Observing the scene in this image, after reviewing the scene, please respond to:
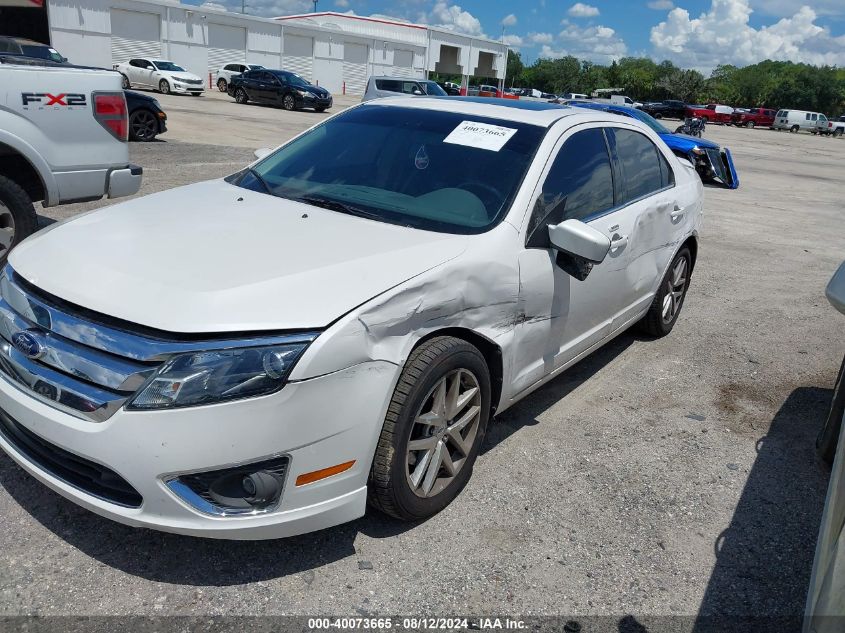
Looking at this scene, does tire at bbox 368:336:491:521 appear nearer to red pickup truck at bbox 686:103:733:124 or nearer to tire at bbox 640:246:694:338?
tire at bbox 640:246:694:338

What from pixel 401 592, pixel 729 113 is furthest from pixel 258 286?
pixel 729 113

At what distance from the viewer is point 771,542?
3.15 m

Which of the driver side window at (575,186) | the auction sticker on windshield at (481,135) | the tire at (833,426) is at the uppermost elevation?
the auction sticker on windshield at (481,135)

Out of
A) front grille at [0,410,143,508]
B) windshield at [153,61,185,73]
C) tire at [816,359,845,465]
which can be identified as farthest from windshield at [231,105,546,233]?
windshield at [153,61,185,73]

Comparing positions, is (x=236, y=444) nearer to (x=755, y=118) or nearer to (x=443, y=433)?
(x=443, y=433)

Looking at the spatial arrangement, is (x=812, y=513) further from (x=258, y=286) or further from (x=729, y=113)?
(x=729, y=113)

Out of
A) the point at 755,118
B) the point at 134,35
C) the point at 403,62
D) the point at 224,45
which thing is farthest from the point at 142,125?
the point at 755,118

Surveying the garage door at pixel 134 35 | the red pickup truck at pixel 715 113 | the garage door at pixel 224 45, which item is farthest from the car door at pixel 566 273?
the red pickup truck at pixel 715 113

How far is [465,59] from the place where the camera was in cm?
6475

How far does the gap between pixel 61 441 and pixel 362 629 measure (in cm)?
118

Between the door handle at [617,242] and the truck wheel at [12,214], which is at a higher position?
the door handle at [617,242]

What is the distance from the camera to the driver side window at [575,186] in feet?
11.2

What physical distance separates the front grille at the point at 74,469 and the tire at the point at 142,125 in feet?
38.8

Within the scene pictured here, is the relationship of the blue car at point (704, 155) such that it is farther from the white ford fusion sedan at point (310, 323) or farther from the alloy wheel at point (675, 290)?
the white ford fusion sedan at point (310, 323)
